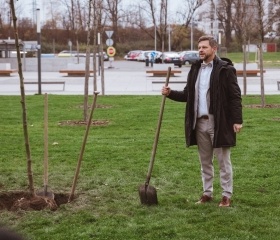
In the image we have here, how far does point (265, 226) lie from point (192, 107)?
4.53ft

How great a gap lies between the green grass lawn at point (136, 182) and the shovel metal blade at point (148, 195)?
0.30ft

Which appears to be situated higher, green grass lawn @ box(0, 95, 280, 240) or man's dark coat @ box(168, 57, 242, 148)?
man's dark coat @ box(168, 57, 242, 148)

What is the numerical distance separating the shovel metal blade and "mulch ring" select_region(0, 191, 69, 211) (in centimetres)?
85

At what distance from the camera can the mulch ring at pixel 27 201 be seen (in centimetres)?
626

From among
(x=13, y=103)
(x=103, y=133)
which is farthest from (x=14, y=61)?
(x=103, y=133)

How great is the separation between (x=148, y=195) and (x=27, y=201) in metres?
1.22

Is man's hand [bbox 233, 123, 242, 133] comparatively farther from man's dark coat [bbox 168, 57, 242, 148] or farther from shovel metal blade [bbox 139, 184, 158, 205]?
shovel metal blade [bbox 139, 184, 158, 205]

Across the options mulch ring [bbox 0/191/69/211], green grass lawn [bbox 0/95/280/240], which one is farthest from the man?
mulch ring [bbox 0/191/69/211]

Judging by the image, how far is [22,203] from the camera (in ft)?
20.7

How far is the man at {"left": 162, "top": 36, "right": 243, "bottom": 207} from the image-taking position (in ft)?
19.8

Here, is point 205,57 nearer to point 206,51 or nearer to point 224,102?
point 206,51

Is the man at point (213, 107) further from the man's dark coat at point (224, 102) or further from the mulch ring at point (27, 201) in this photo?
the mulch ring at point (27, 201)

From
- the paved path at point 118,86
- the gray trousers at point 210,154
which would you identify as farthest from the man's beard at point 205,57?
the paved path at point 118,86

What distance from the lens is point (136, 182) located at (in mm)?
7496
